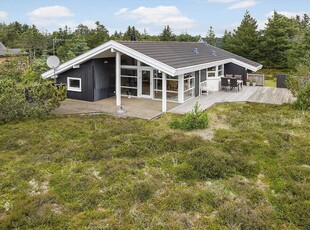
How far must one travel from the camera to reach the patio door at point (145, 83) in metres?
15.5

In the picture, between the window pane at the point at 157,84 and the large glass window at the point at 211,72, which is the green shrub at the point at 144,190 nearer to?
the window pane at the point at 157,84

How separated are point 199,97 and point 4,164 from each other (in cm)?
1172

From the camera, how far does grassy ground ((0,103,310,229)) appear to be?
4914 mm

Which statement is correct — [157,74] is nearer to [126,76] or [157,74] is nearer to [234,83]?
[126,76]

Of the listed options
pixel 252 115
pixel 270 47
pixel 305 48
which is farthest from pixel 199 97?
pixel 270 47

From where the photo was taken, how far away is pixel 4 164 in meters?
7.13

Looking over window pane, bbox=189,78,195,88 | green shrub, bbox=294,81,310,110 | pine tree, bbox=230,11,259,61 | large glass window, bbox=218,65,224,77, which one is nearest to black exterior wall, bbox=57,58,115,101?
window pane, bbox=189,78,195,88

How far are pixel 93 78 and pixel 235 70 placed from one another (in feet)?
38.4

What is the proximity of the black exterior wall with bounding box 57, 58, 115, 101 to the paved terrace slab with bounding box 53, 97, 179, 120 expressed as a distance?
1.38ft

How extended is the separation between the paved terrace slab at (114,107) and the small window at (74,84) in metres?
0.69

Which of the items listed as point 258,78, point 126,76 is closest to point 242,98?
point 258,78

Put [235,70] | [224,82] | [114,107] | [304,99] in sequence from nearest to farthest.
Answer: [304,99], [114,107], [224,82], [235,70]

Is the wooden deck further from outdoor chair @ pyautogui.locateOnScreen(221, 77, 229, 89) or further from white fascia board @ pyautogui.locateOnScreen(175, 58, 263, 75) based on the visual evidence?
white fascia board @ pyautogui.locateOnScreen(175, 58, 263, 75)

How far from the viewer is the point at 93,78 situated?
14.9m
